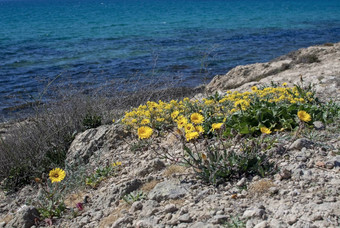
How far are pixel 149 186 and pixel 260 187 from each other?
1.16m

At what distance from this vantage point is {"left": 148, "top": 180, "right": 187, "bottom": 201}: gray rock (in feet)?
11.7

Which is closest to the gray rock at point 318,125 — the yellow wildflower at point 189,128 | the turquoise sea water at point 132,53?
the yellow wildflower at point 189,128

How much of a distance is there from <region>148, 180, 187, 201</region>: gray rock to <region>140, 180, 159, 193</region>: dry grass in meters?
0.10

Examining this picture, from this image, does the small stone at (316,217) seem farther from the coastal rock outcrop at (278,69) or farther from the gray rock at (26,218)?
the coastal rock outcrop at (278,69)

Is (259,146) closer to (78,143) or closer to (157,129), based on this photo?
(157,129)

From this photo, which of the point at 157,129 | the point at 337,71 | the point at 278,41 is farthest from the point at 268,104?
the point at 278,41

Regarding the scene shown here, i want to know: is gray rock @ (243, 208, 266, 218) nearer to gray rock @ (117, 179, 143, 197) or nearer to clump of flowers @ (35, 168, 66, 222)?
gray rock @ (117, 179, 143, 197)

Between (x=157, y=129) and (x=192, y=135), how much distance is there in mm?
2055

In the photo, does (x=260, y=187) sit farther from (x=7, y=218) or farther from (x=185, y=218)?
(x=7, y=218)

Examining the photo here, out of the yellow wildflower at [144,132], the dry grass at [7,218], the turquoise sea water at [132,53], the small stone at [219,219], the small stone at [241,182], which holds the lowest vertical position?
the turquoise sea water at [132,53]

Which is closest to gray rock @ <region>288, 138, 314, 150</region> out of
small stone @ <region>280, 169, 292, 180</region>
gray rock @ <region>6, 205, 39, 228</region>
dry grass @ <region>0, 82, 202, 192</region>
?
small stone @ <region>280, 169, 292, 180</region>

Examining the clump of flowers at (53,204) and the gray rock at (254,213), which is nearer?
the gray rock at (254,213)

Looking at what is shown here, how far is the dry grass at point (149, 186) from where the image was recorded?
153 inches

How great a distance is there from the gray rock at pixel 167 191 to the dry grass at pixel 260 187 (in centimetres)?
62
